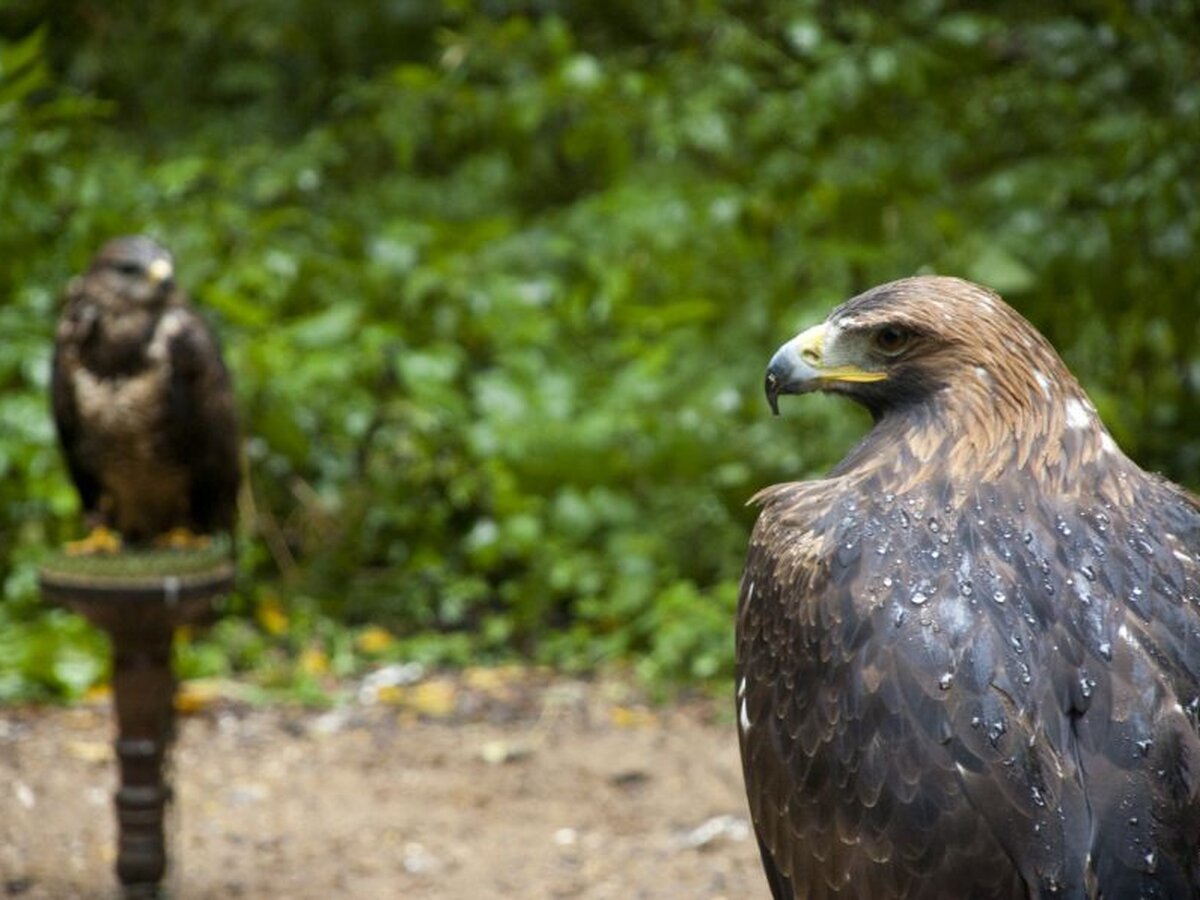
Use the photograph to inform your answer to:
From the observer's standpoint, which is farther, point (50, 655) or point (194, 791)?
point (50, 655)

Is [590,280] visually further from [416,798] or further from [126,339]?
[126,339]

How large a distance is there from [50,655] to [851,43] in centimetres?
412

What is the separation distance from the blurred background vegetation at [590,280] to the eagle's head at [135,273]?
181 cm

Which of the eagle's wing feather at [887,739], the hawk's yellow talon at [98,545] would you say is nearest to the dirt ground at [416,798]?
the hawk's yellow talon at [98,545]

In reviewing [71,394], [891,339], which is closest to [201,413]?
[71,394]

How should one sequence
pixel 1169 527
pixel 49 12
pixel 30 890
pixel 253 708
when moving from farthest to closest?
pixel 49 12
pixel 253 708
pixel 30 890
pixel 1169 527

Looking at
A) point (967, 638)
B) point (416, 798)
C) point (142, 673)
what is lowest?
point (416, 798)

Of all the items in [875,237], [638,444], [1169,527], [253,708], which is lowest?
[253,708]

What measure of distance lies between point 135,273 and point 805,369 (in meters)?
2.88

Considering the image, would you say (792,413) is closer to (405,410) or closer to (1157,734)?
(405,410)

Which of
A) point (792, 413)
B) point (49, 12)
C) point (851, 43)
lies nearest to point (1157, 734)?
point (792, 413)

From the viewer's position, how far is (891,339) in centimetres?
255

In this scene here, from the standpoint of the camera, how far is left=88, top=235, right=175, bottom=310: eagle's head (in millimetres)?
4934

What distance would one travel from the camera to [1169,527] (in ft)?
8.19
